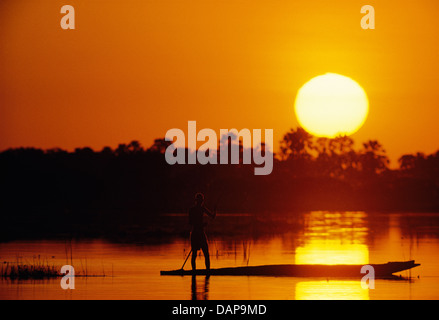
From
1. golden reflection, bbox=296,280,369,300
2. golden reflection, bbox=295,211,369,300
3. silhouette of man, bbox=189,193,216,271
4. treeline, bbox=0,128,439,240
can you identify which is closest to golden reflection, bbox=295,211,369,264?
golden reflection, bbox=295,211,369,300

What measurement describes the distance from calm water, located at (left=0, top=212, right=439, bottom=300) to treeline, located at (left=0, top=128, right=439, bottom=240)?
45.6m

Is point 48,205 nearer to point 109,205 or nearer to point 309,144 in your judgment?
point 109,205

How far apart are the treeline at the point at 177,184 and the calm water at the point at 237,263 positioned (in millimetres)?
45628

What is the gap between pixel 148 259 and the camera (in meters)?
30.5

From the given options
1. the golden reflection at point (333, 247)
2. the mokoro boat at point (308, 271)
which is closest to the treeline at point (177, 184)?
the golden reflection at point (333, 247)

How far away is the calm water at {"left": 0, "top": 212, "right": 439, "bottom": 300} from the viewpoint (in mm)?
20359

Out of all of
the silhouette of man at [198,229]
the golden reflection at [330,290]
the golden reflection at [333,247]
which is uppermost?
the silhouette of man at [198,229]

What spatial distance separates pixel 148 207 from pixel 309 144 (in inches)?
1468

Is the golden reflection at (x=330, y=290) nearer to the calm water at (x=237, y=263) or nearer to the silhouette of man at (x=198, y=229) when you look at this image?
the calm water at (x=237, y=263)

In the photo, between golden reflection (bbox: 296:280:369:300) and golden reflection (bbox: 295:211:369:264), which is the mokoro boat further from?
golden reflection (bbox: 295:211:369:264)

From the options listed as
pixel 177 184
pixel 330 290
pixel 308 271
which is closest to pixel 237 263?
pixel 308 271

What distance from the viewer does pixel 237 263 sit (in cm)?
2925

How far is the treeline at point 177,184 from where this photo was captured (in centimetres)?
9806

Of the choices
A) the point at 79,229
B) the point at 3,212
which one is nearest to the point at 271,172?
the point at 3,212
